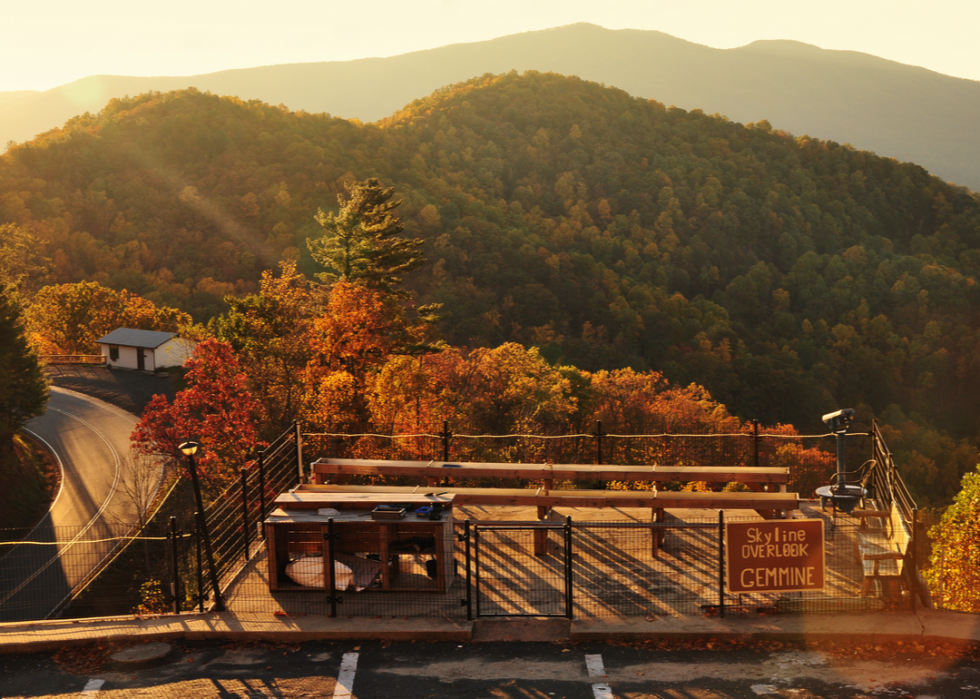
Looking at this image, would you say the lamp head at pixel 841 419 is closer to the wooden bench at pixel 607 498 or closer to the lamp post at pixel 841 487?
the lamp post at pixel 841 487

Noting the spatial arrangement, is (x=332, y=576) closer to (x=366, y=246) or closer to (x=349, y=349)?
(x=349, y=349)

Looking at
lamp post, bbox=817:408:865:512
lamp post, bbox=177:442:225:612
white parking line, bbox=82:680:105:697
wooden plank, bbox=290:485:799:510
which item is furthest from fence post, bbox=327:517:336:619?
lamp post, bbox=817:408:865:512

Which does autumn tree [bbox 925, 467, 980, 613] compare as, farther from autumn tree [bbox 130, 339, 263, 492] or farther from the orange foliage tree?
autumn tree [bbox 130, 339, 263, 492]

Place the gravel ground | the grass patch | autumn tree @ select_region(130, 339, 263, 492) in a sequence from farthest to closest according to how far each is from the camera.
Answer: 1. the gravel ground
2. the grass patch
3. autumn tree @ select_region(130, 339, 263, 492)

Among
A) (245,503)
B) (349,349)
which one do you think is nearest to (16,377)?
(349,349)

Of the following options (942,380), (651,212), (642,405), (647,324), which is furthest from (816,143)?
(642,405)

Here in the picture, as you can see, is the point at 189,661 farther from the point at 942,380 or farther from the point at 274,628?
the point at 942,380

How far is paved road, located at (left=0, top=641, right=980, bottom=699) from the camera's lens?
7812mm

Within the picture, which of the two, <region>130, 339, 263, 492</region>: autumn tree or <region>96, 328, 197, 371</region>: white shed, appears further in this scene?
<region>96, 328, 197, 371</region>: white shed

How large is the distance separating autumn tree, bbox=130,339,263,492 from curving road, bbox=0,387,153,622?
2810 mm

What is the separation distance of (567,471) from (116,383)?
52.3m

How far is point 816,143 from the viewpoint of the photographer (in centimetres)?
16512

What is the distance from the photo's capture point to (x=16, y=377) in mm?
41312

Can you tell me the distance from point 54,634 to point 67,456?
37.1 metres
